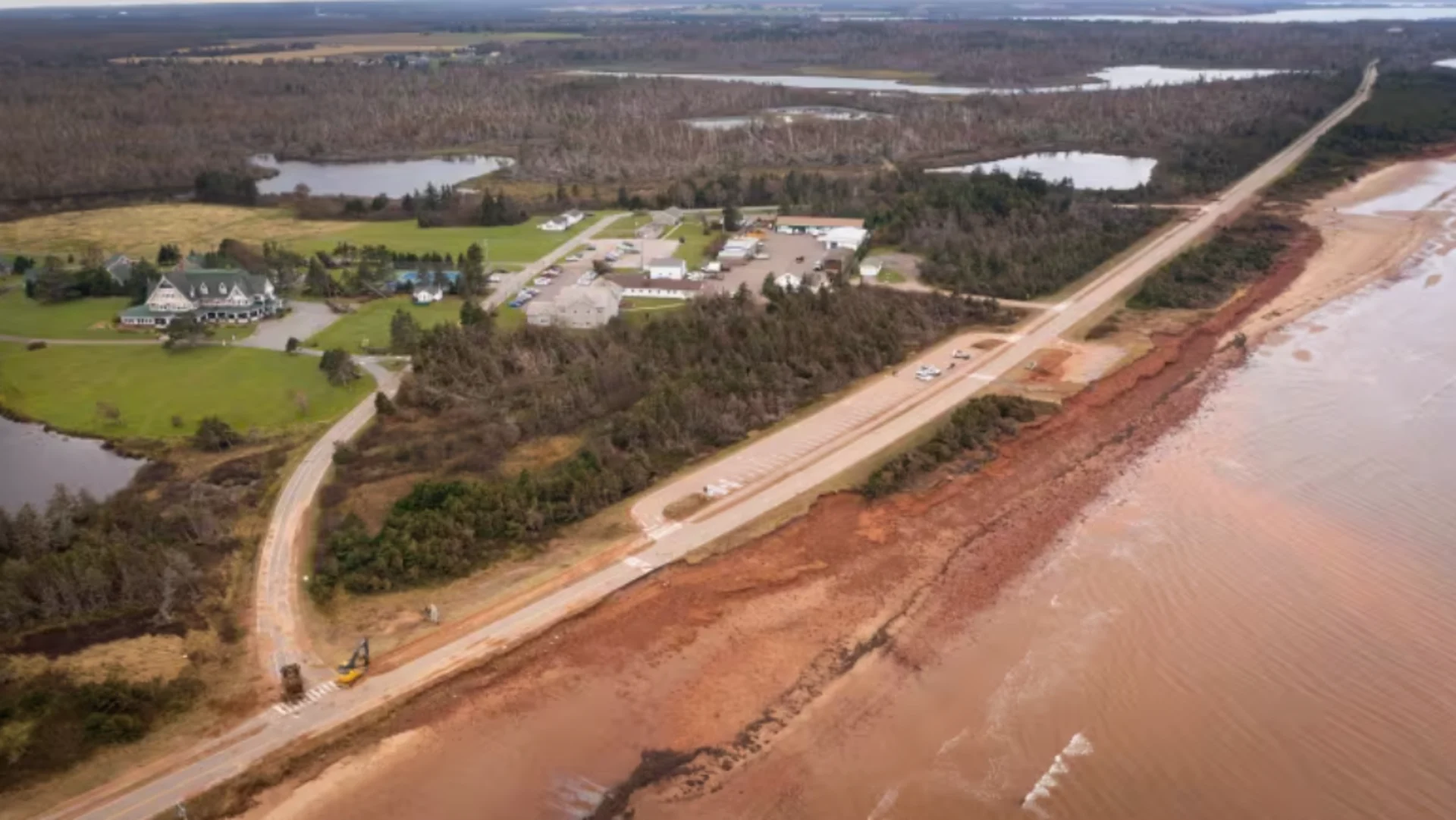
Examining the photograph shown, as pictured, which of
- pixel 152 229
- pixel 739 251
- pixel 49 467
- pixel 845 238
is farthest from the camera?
pixel 152 229

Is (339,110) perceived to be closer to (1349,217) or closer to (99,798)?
(1349,217)

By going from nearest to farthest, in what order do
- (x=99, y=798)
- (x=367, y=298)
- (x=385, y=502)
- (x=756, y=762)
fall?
(x=99, y=798) → (x=756, y=762) → (x=385, y=502) → (x=367, y=298)

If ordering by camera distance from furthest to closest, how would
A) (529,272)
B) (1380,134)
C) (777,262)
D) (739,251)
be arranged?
(1380,134) < (739,251) < (777,262) < (529,272)

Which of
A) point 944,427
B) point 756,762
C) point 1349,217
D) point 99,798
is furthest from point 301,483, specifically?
point 1349,217

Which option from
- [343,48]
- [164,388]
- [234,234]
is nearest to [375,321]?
[164,388]

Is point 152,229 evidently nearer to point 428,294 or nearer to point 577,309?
point 428,294

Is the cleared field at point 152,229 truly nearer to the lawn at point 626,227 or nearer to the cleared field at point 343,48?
the lawn at point 626,227

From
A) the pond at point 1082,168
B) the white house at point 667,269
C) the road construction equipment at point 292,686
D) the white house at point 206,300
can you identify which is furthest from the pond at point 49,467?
the pond at point 1082,168
